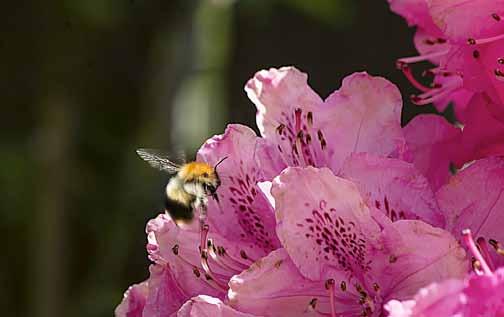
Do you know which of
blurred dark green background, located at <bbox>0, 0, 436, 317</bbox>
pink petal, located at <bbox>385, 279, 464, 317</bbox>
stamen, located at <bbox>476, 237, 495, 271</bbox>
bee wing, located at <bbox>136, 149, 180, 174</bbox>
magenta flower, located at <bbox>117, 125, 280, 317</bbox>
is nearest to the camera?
pink petal, located at <bbox>385, 279, 464, 317</bbox>

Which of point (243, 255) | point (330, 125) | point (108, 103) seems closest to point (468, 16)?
point (330, 125)

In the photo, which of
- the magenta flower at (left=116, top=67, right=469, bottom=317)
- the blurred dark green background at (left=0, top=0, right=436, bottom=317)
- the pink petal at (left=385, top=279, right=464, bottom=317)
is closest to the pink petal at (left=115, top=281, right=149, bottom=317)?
the magenta flower at (left=116, top=67, right=469, bottom=317)

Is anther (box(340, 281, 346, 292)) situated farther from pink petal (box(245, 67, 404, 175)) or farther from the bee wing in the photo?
the bee wing

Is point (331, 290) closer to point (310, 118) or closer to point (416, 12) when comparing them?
point (310, 118)

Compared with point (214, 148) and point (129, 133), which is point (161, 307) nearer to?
point (214, 148)

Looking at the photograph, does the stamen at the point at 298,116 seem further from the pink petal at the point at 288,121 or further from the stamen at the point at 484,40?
the stamen at the point at 484,40

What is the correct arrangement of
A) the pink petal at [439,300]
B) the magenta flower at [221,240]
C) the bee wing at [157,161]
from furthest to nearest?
the bee wing at [157,161] < the magenta flower at [221,240] < the pink petal at [439,300]

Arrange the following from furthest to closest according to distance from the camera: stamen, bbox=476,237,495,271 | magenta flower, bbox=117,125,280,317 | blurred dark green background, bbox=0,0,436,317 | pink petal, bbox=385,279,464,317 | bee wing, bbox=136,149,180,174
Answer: blurred dark green background, bbox=0,0,436,317
bee wing, bbox=136,149,180,174
magenta flower, bbox=117,125,280,317
stamen, bbox=476,237,495,271
pink petal, bbox=385,279,464,317

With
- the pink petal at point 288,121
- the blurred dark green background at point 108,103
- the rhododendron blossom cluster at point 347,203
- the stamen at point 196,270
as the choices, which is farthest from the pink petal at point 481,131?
the blurred dark green background at point 108,103
